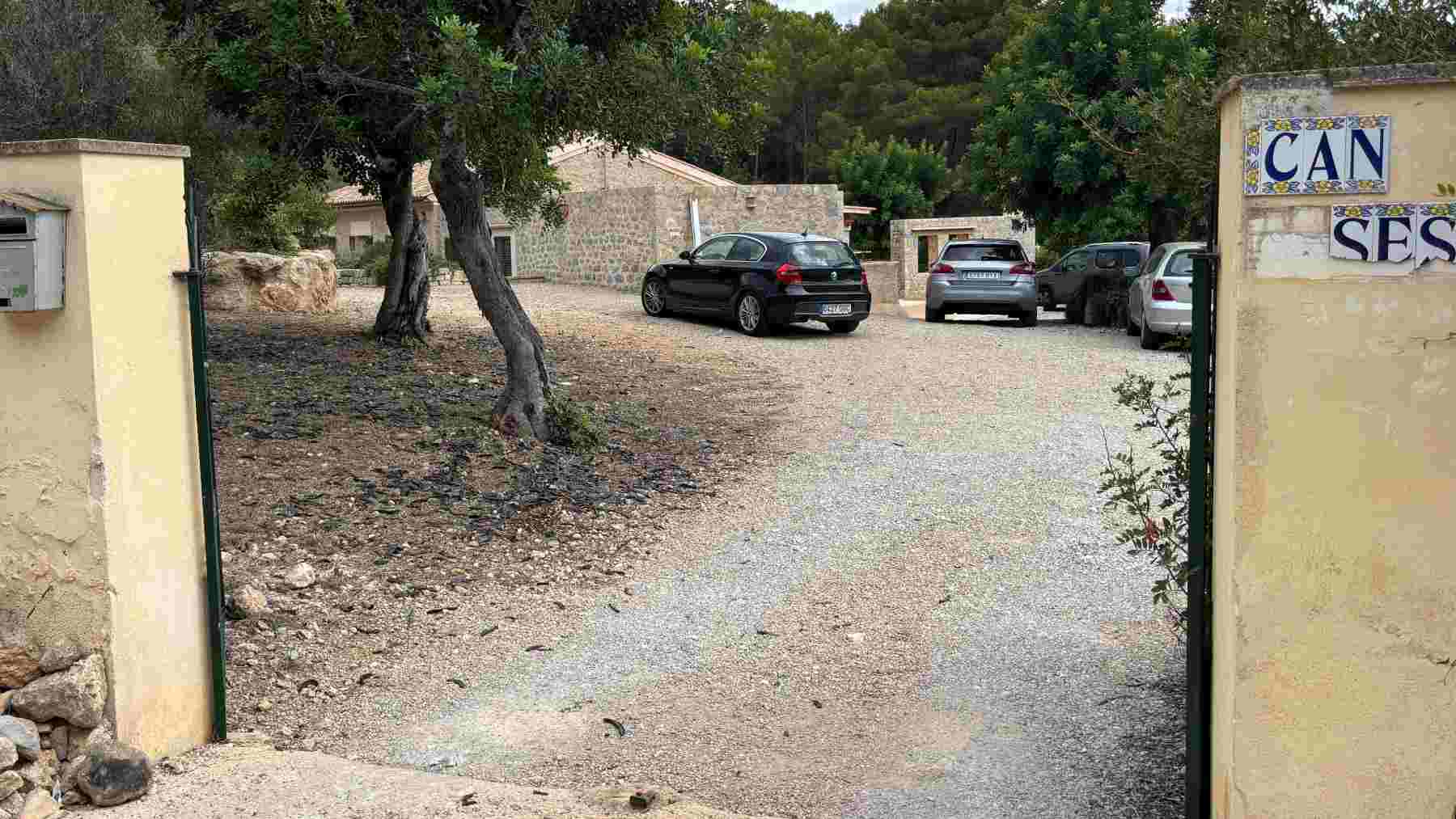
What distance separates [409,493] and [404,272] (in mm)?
6846

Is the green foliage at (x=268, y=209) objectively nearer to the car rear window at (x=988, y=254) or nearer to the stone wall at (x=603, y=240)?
the stone wall at (x=603, y=240)

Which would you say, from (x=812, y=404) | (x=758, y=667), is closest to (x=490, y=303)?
(x=812, y=404)

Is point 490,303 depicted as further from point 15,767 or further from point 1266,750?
point 1266,750

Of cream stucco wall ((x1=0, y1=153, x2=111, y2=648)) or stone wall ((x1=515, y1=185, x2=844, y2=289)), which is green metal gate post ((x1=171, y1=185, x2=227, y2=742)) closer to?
cream stucco wall ((x1=0, y1=153, x2=111, y2=648))

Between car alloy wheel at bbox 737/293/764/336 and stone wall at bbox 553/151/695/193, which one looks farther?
stone wall at bbox 553/151/695/193

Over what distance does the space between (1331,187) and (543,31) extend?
677 centimetres

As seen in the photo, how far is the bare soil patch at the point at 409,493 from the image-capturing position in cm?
629

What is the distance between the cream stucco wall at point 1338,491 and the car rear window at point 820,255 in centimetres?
1488

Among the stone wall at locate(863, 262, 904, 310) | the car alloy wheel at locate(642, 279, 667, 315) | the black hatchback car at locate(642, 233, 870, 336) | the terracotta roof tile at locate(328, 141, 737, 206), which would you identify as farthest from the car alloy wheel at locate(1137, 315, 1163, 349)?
the terracotta roof tile at locate(328, 141, 737, 206)

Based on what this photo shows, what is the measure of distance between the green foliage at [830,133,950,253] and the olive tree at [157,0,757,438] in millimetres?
30816

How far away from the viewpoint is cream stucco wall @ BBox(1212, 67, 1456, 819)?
3.43m

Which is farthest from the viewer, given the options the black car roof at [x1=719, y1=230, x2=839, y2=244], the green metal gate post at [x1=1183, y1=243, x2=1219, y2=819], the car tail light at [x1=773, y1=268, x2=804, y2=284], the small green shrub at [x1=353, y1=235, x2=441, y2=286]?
the small green shrub at [x1=353, y1=235, x2=441, y2=286]

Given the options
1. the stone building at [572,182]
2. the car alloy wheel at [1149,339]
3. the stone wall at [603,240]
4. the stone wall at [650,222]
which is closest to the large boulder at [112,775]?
the car alloy wheel at [1149,339]

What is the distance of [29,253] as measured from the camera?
449 centimetres
